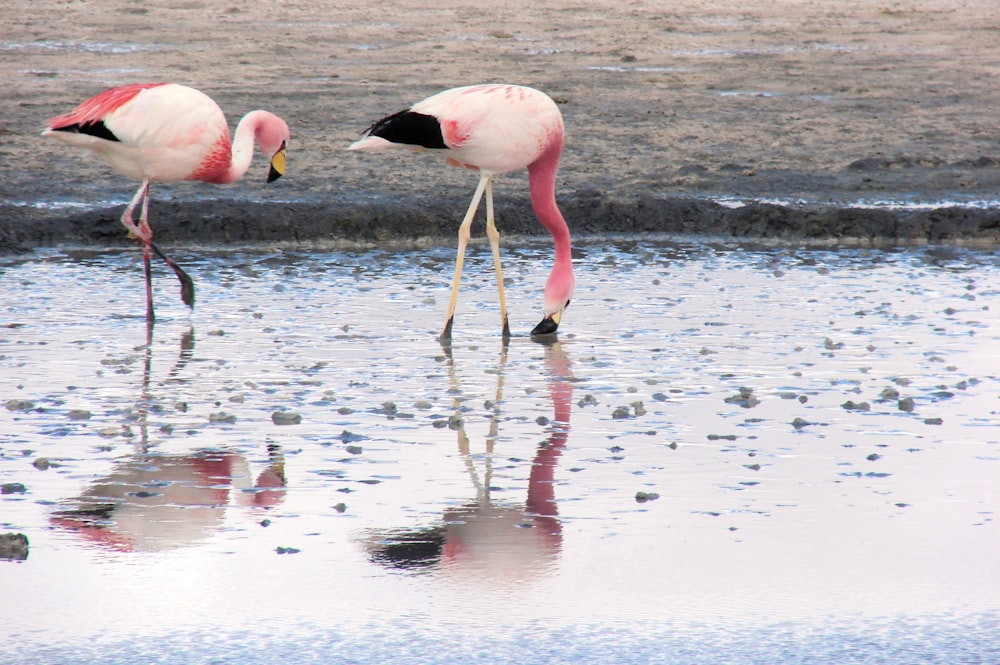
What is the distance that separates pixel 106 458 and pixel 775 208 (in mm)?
6286

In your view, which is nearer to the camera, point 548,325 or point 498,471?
point 498,471

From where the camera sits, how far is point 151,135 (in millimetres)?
7758

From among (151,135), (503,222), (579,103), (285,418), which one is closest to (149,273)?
(151,135)

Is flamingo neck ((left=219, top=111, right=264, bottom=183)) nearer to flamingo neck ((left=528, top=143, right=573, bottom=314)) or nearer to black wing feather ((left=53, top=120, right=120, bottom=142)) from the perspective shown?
black wing feather ((left=53, top=120, right=120, bottom=142))

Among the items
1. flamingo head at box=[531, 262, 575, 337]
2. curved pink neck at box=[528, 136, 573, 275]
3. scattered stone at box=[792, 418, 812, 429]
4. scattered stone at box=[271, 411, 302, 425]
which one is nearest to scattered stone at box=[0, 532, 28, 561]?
scattered stone at box=[271, 411, 302, 425]

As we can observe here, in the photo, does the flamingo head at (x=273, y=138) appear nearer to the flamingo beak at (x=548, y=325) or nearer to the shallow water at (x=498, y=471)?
the shallow water at (x=498, y=471)

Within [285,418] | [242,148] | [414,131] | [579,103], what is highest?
[414,131]

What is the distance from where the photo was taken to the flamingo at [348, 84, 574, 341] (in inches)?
284

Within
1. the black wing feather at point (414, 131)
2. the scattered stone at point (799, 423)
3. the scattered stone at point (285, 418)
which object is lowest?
the scattered stone at point (799, 423)

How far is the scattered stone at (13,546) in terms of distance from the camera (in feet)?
13.8

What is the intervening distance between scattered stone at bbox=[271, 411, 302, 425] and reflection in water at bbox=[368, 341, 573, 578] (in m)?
0.82

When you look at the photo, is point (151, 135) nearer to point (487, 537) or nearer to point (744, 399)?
point (744, 399)

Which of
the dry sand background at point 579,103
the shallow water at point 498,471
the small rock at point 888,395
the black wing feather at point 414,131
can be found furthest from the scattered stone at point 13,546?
the dry sand background at point 579,103

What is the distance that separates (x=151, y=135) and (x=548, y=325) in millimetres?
2319
